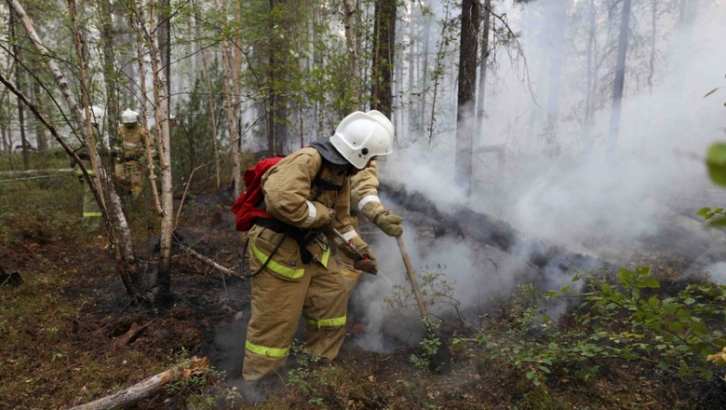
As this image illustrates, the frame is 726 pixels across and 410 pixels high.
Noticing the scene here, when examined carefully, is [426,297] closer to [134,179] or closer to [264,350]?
[264,350]

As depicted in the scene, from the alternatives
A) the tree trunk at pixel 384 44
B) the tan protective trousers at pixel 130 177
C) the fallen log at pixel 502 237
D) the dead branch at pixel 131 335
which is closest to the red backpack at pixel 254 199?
the dead branch at pixel 131 335

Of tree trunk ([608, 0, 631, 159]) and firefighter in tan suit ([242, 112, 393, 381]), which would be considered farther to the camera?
tree trunk ([608, 0, 631, 159])

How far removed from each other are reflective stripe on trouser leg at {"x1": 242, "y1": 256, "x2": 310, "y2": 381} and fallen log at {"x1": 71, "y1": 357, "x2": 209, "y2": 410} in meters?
0.36

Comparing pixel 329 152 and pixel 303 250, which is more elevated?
pixel 329 152

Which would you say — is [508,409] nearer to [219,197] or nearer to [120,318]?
[120,318]

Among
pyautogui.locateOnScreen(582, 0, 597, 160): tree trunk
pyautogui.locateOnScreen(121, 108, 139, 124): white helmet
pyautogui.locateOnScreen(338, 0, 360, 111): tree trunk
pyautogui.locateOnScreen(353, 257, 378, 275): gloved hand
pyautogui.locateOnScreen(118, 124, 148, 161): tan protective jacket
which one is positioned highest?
pyautogui.locateOnScreen(582, 0, 597, 160): tree trunk

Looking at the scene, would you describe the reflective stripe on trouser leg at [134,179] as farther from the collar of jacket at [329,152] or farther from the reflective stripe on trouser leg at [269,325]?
the collar of jacket at [329,152]

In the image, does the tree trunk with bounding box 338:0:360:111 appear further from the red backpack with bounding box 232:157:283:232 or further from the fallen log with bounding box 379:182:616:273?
the red backpack with bounding box 232:157:283:232

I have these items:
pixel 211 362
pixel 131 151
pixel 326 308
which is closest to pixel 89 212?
pixel 131 151

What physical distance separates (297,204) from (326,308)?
101cm

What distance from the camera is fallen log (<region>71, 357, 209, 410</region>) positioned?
9.11 ft

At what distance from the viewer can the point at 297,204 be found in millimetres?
3010

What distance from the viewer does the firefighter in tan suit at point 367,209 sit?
3947mm

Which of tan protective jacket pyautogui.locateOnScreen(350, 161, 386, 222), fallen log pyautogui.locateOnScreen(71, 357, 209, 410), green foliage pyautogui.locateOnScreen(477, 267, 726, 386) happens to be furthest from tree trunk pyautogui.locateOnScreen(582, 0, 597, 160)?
fallen log pyautogui.locateOnScreen(71, 357, 209, 410)
